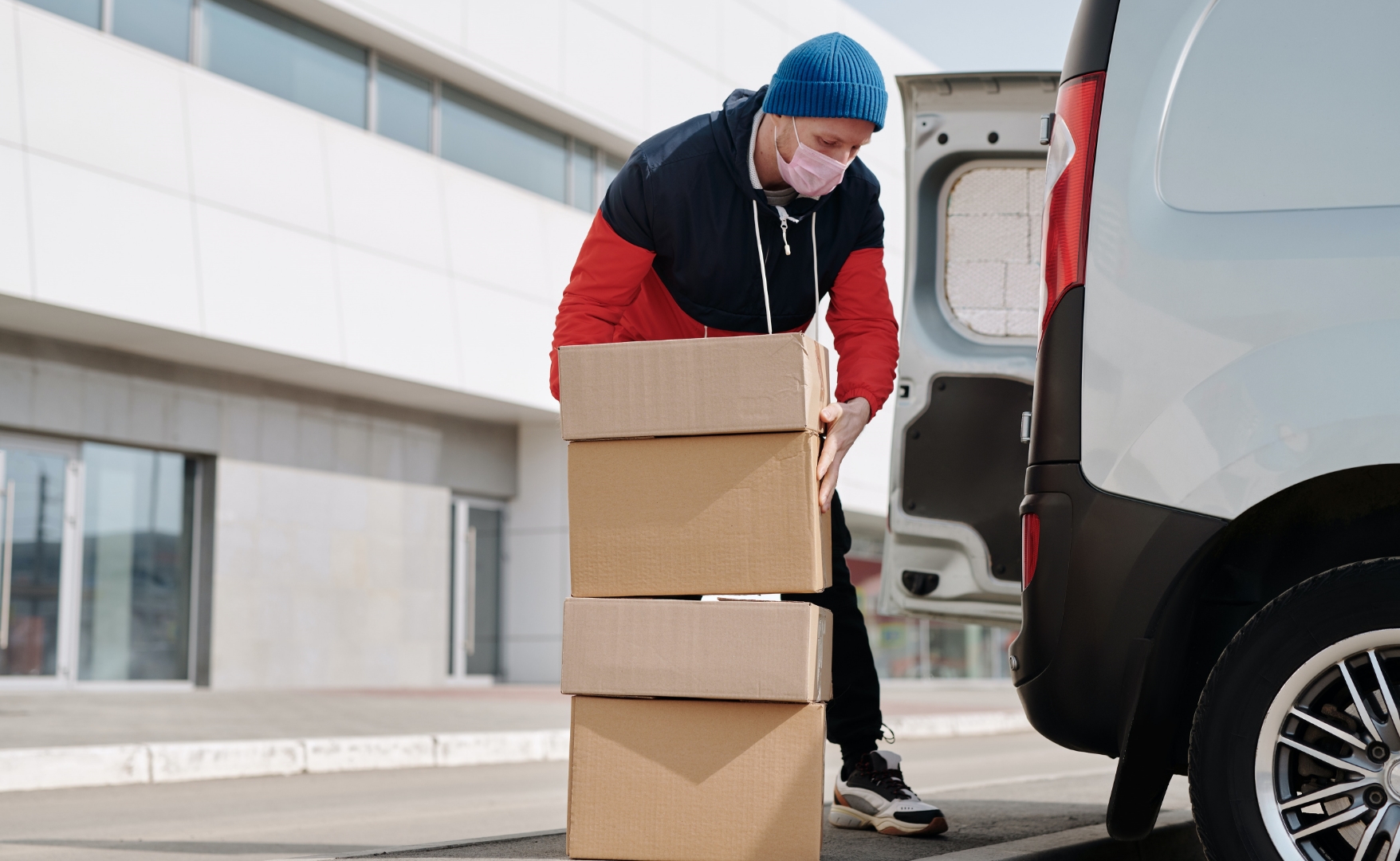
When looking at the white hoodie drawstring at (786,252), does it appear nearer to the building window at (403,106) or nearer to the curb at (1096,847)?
the curb at (1096,847)

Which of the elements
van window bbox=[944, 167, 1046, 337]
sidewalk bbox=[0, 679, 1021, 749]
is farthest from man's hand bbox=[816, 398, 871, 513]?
sidewalk bbox=[0, 679, 1021, 749]

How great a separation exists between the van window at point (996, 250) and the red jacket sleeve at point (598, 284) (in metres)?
Result: 1.76

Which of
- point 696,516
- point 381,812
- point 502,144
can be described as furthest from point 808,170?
point 502,144

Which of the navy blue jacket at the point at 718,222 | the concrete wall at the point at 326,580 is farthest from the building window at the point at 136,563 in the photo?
the navy blue jacket at the point at 718,222

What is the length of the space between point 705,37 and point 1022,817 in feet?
60.4

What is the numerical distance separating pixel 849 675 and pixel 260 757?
17.3ft

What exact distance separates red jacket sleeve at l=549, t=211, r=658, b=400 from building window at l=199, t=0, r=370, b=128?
12.3 meters

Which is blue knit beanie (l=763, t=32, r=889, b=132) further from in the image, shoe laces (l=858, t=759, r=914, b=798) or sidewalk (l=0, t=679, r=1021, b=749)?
sidewalk (l=0, t=679, r=1021, b=749)

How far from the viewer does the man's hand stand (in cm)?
287

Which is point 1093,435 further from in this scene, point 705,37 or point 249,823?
point 705,37

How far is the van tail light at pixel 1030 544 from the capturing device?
2721 mm

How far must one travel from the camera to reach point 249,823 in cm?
509

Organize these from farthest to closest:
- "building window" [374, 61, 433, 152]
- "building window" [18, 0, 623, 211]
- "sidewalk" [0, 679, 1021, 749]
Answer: "building window" [374, 61, 433, 152]
"building window" [18, 0, 623, 211]
"sidewalk" [0, 679, 1021, 749]

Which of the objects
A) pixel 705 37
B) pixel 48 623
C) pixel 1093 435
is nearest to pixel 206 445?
pixel 48 623
